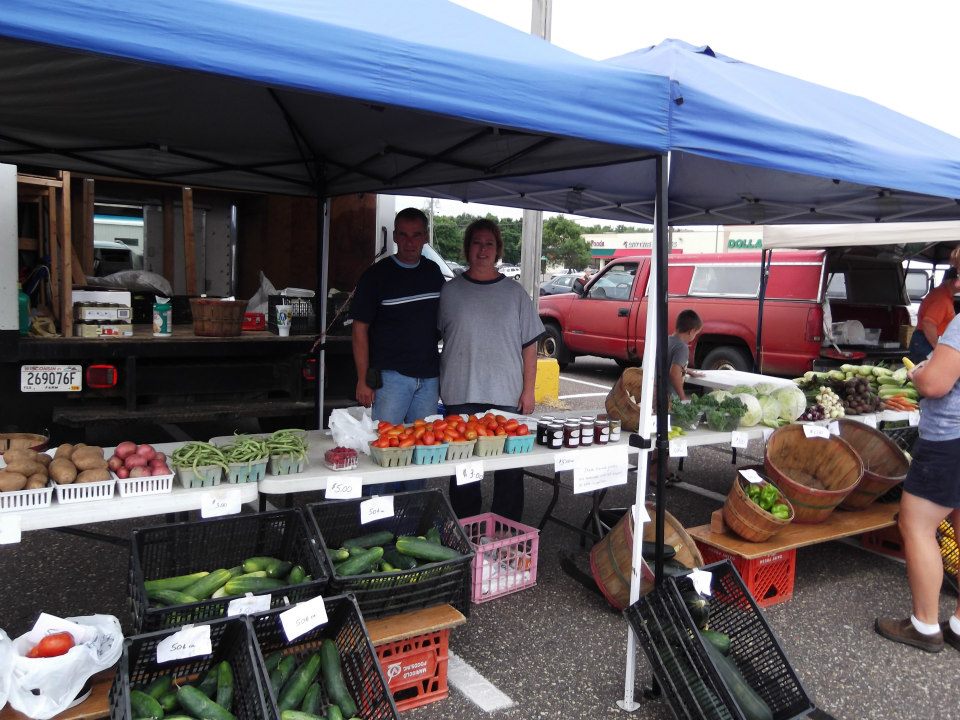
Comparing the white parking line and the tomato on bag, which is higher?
the tomato on bag

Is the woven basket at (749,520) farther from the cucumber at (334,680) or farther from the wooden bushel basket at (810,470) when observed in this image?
the cucumber at (334,680)

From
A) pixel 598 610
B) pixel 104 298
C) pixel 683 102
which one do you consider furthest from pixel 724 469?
pixel 104 298

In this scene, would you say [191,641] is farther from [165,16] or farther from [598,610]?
[598,610]

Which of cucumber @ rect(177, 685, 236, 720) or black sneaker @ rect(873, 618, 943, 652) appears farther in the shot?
black sneaker @ rect(873, 618, 943, 652)

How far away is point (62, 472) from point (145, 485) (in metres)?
0.27

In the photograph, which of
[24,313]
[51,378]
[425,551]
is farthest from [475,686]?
[24,313]

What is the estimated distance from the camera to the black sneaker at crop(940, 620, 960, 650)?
3673 mm

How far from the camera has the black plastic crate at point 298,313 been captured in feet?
17.6

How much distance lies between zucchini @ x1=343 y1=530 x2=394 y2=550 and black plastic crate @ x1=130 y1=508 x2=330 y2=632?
0.64ft

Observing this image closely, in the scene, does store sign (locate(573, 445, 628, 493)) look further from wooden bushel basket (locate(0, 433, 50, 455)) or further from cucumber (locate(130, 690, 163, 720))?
wooden bushel basket (locate(0, 433, 50, 455))

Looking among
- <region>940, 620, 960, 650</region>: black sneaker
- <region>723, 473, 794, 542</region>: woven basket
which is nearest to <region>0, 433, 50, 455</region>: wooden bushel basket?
<region>723, 473, 794, 542</region>: woven basket

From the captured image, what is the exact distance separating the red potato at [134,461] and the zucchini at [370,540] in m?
0.86

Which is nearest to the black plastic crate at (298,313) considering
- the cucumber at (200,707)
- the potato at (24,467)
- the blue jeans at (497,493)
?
the blue jeans at (497,493)

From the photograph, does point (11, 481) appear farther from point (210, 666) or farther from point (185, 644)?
point (210, 666)
